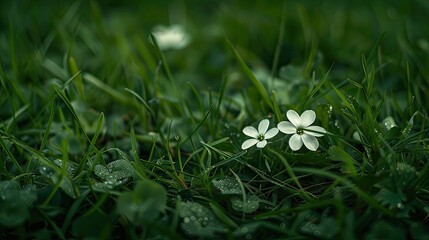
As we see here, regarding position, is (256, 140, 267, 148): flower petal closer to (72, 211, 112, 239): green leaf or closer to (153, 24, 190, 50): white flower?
(72, 211, 112, 239): green leaf

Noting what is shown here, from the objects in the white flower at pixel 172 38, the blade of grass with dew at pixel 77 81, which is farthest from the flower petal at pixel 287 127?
the white flower at pixel 172 38

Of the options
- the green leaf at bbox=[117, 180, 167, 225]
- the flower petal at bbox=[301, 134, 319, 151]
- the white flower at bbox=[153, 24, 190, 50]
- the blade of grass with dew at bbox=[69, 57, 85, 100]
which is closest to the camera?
the green leaf at bbox=[117, 180, 167, 225]

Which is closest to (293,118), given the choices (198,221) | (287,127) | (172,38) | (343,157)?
(287,127)

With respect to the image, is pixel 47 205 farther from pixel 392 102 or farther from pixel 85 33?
pixel 85 33

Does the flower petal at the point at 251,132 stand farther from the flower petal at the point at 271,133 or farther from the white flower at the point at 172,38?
the white flower at the point at 172,38

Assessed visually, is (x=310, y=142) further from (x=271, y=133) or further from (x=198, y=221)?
(x=198, y=221)

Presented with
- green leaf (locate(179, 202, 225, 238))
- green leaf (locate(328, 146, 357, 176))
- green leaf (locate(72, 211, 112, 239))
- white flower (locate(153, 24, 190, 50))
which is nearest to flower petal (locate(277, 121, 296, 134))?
green leaf (locate(328, 146, 357, 176))

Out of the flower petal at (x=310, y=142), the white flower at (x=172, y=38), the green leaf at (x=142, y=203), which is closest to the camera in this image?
the green leaf at (x=142, y=203)
